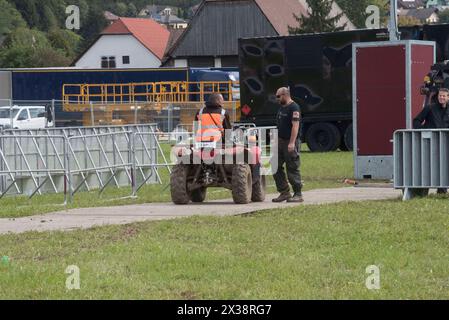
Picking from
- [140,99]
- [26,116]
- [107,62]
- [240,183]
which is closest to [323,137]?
[26,116]

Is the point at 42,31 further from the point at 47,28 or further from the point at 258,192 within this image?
the point at 258,192

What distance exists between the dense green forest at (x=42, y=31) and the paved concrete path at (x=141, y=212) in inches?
3048

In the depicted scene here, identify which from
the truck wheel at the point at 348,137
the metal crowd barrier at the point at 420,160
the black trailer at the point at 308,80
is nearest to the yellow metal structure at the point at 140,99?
the black trailer at the point at 308,80

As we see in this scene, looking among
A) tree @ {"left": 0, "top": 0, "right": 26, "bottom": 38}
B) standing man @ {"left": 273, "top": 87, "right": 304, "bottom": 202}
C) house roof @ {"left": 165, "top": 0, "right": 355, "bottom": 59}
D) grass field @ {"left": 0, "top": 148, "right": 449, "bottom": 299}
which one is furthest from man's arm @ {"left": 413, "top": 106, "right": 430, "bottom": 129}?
tree @ {"left": 0, "top": 0, "right": 26, "bottom": 38}

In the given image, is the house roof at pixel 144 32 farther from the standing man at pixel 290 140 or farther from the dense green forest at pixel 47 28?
the standing man at pixel 290 140

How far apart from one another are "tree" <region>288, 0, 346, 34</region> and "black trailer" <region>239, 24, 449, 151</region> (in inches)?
1696

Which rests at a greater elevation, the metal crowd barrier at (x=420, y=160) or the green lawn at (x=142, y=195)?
the metal crowd barrier at (x=420, y=160)

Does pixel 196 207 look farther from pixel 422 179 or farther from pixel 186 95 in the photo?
pixel 186 95

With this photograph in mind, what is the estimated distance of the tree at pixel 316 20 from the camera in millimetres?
80938

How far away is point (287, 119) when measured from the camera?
1870 cm

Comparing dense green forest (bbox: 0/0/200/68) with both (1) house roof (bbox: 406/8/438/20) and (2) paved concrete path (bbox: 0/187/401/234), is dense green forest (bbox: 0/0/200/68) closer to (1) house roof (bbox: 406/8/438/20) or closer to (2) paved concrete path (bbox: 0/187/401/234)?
(1) house roof (bbox: 406/8/438/20)

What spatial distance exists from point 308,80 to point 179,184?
18.3m

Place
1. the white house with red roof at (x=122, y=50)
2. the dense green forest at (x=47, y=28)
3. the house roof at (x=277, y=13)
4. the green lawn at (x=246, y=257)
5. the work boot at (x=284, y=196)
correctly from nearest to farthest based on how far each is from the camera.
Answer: the green lawn at (x=246, y=257), the work boot at (x=284, y=196), the house roof at (x=277, y=13), the white house with red roof at (x=122, y=50), the dense green forest at (x=47, y=28)

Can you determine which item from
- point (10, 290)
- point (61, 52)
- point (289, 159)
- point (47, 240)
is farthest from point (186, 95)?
point (61, 52)
